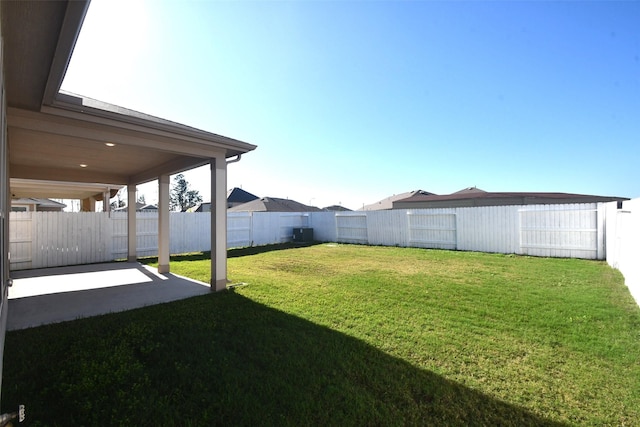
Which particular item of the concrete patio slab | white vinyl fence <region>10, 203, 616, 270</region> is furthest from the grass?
white vinyl fence <region>10, 203, 616, 270</region>

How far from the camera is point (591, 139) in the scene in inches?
605

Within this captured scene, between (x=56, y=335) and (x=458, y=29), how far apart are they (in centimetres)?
1078

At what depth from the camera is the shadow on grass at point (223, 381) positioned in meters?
2.18

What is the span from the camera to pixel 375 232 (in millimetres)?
15016

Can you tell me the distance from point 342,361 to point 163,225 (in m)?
6.73

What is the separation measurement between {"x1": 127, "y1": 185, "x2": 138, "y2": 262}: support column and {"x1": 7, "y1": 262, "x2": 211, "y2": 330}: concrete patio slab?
1.12 metres

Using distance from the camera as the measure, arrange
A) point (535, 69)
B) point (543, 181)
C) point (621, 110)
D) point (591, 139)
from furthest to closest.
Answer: point (543, 181) < point (591, 139) < point (621, 110) < point (535, 69)

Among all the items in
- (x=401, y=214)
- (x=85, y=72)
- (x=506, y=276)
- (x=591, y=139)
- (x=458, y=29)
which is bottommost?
(x=506, y=276)

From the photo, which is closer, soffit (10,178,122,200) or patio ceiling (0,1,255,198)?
patio ceiling (0,1,255,198)

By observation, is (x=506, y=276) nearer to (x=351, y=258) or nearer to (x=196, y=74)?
(x=351, y=258)

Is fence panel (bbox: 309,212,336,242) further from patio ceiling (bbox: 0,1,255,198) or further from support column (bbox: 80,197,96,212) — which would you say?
support column (bbox: 80,197,96,212)

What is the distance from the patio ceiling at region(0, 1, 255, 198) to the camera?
7.04ft

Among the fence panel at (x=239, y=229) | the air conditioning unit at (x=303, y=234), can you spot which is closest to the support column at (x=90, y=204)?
the fence panel at (x=239, y=229)

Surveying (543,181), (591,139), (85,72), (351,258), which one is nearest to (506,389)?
(85,72)
